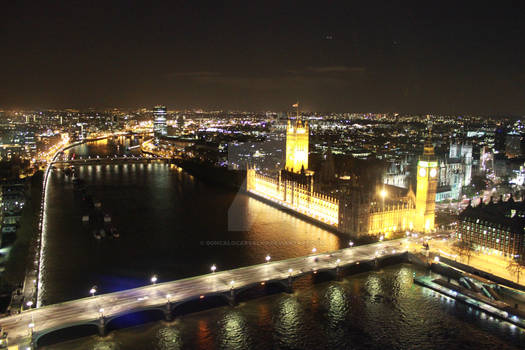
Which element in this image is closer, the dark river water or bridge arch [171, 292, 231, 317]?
the dark river water

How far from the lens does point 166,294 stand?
21969 millimetres

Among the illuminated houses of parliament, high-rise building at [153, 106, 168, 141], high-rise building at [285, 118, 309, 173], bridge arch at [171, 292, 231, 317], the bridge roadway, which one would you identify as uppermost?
high-rise building at [153, 106, 168, 141]

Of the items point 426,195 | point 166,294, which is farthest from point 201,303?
point 426,195

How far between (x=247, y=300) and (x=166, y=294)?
432 cm

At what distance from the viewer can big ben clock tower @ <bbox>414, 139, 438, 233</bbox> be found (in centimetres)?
3375

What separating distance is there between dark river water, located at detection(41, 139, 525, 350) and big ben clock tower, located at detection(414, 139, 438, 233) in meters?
6.52

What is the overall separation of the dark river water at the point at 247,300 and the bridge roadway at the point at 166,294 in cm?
86

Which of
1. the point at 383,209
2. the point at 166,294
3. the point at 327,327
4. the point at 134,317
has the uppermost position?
the point at 383,209

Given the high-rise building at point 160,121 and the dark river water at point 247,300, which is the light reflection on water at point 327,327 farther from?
the high-rise building at point 160,121

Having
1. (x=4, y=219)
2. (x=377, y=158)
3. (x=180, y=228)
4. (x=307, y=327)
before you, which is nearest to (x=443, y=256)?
(x=307, y=327)

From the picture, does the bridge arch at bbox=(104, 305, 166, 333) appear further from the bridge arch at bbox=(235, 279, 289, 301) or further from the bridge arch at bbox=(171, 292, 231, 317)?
the bridge arch at bbox=(235, 279, 289, 301)

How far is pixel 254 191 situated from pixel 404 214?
20.4 m

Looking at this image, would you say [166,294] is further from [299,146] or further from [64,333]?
[299,146]

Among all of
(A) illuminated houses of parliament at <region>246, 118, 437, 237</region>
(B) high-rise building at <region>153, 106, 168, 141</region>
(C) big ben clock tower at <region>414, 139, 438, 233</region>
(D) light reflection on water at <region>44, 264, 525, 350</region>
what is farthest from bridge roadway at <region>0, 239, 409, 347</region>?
(B) high-rise building at <region>153, 106, 168, 141</region>
